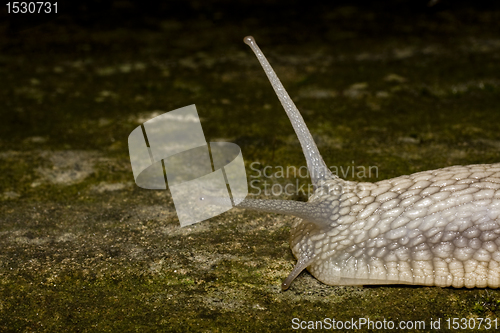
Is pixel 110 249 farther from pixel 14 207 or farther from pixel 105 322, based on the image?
pixel 14 207

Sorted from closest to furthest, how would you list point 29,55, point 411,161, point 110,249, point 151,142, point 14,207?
point 110,249 < point 14,207 < point 411,161 < point 151,142 < point 29,55

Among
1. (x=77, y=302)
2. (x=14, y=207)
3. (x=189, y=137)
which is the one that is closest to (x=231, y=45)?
(x=189, y=137)

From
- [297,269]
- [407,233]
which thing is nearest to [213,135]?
[297,269]

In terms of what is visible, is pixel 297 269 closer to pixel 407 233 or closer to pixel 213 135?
pixel 407 233

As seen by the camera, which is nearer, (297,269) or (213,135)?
(297,269)

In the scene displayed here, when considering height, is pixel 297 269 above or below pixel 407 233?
below

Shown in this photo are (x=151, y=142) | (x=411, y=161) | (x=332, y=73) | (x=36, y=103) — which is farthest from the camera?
(x=332, y=73)

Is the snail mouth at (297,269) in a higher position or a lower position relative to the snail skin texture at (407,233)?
lower
